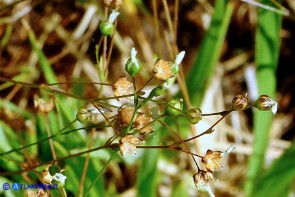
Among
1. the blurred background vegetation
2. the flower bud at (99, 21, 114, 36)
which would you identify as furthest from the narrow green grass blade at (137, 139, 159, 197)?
the flower bud at (99, 21, 114, 36)

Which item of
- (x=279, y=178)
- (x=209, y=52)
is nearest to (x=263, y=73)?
(x=209, y=52)

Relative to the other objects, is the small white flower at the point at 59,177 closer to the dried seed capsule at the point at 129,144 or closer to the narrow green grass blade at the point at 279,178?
the dried seed capsule at the point at 129,144

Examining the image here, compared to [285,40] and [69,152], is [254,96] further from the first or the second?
[69,152]

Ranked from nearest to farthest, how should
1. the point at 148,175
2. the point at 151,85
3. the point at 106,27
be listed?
1. the point at 106,27
2. the point at 148,175
3. the point at 151,85

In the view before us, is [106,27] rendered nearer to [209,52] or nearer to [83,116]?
[83,116]

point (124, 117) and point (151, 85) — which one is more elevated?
point (124, 117)

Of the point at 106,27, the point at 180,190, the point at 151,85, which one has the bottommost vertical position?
the point at 180,190

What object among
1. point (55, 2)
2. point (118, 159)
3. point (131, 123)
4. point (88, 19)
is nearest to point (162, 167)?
point (118, 159)
